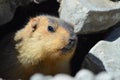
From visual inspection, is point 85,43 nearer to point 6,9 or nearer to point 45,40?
point 45,40

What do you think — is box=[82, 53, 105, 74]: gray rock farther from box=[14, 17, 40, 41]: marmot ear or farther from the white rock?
box=[14, 17, 40, 41]: marmot ear

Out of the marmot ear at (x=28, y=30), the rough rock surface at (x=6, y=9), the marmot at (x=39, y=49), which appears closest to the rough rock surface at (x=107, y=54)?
the marmot at (x=39, y=49)

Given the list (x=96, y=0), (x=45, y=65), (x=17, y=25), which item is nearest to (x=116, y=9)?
(x=96, y=0)

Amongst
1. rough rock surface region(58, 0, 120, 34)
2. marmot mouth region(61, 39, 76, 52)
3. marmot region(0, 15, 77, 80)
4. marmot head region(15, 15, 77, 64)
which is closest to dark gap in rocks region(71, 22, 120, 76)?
rough rock surface region(58, 0, 120, 34)

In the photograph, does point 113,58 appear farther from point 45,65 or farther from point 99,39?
point 45,65

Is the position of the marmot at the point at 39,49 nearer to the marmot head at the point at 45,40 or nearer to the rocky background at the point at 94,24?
the marmot head at the point at 45,40

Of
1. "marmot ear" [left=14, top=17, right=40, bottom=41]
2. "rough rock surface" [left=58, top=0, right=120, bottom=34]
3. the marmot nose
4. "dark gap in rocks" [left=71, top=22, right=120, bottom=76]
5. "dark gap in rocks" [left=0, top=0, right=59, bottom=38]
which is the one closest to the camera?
the marmot nose
